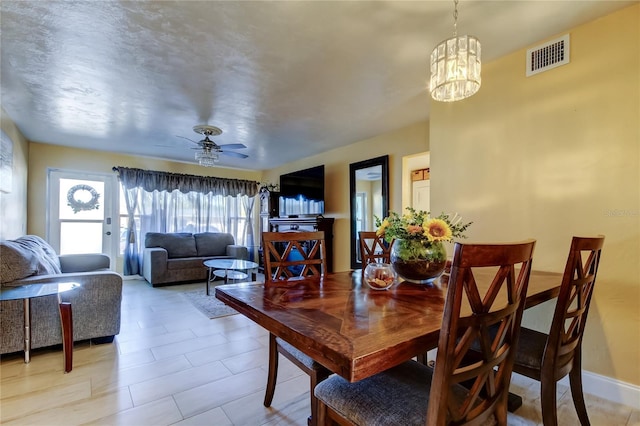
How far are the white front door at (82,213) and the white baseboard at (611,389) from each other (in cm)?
644

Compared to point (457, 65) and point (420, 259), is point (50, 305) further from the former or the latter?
point (457, 65)

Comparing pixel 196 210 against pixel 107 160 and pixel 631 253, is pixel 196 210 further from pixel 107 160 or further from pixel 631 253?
pixel 631 253

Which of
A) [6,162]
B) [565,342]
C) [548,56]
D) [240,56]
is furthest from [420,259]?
[6,162]

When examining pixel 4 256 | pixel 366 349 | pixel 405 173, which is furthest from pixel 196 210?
pixel 366 349

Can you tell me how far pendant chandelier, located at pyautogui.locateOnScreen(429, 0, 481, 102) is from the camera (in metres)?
1.50

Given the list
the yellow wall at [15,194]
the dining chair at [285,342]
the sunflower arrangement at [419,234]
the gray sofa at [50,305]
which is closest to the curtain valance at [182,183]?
the yellow wall at [15,194]

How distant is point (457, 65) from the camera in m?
1.52

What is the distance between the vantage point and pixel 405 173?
12.6 ft

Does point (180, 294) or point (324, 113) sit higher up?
point (324, 113)

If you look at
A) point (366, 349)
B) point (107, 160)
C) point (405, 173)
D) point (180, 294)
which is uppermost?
point (107, 160)

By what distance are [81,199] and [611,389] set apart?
22.7 feet

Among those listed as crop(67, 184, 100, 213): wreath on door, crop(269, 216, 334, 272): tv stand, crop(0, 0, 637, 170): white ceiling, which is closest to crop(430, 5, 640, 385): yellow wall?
crop(0, 0, 637, 170): white ceiling

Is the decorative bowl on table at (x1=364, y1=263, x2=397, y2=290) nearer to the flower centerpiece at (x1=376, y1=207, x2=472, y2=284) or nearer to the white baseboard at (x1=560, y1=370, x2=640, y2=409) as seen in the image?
the flower centerpiece at (x1=376, y1=207, x2=472, y2=284)

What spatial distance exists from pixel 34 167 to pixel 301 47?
503cm
